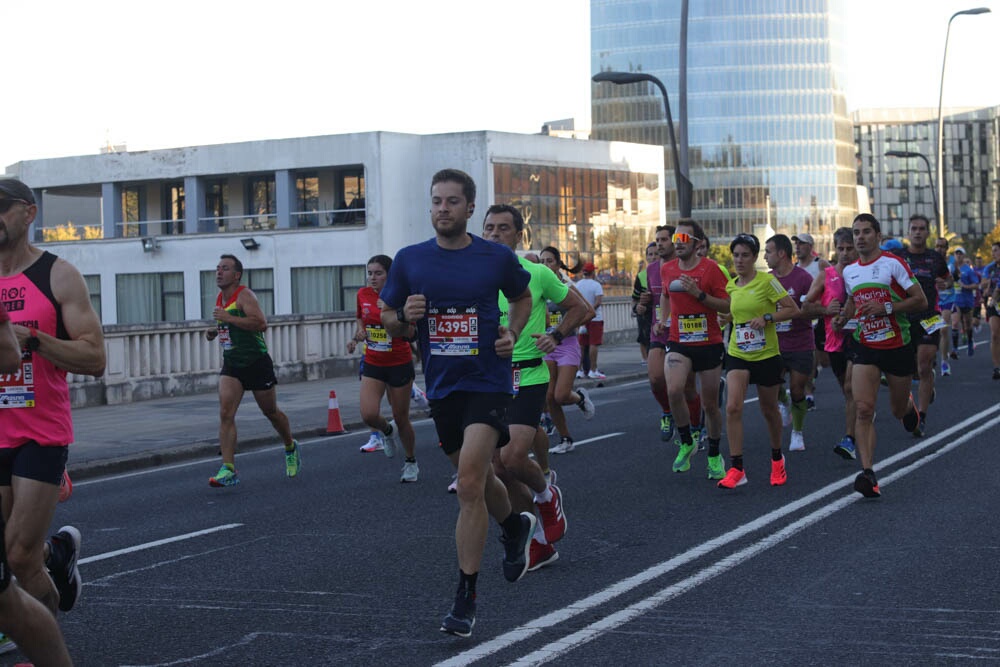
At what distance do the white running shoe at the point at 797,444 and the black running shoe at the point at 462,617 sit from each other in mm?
7500

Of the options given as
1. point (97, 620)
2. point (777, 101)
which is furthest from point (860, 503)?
Result: point (777, 101)

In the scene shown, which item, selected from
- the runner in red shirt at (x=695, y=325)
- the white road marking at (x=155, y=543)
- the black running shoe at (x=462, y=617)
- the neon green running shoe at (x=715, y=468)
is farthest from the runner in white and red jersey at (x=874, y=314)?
the black running shoe at (x=462, y=617)

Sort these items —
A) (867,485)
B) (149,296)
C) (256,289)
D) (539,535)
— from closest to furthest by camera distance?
(539,535), (867,485), (256,289), (149,296)

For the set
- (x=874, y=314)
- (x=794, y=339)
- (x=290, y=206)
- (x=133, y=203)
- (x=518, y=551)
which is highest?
(x=133, y=203)

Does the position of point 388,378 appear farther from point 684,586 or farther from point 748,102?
point 748,102

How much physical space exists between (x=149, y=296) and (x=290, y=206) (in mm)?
7518

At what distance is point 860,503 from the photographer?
9516 mm

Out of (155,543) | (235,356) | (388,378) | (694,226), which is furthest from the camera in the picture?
(388,378)

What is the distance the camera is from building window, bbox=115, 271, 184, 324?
5708cm

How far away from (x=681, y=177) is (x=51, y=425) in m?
20.9

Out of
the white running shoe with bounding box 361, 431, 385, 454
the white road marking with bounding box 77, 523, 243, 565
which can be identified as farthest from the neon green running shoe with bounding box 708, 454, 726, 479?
the white running shoe with bounding box 361, 431, 385, 454

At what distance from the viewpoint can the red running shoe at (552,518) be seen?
7.79 meters

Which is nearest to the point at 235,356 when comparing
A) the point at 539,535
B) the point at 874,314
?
the point at 539,535

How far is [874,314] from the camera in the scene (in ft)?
33.0
